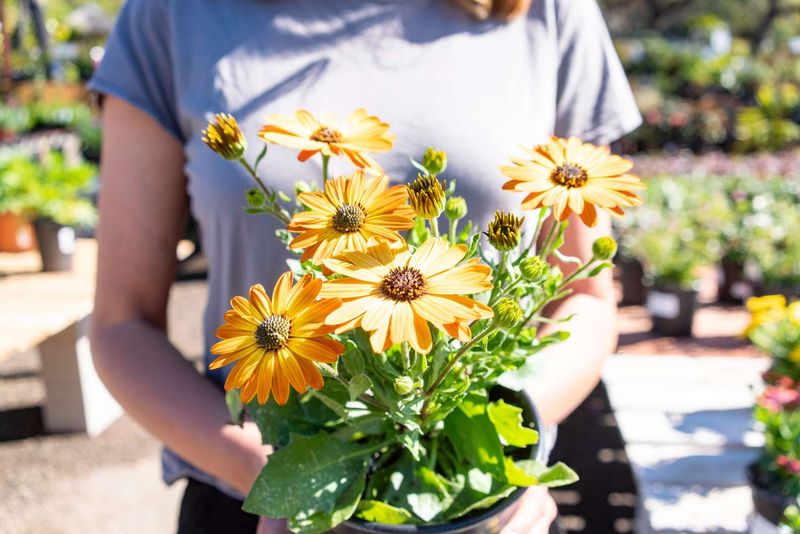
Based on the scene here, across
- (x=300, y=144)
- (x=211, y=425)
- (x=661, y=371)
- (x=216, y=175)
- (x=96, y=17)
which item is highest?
(x=300, y=144)

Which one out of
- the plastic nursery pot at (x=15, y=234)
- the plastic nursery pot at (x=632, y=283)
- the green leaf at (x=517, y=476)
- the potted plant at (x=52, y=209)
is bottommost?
the plastic nursery pot at (x=632, y=283)

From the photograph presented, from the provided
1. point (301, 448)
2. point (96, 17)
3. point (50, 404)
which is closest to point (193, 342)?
point (50, 404)

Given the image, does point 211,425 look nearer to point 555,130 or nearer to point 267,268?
point 267,268

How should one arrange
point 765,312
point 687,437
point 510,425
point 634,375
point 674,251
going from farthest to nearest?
1. point 674,251
2. point 634,375
3. point 765,312
4. point 687,437
5. point 510,425

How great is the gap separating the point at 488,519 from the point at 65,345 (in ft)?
11.3

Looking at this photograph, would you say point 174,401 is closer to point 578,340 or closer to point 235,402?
point 235,402

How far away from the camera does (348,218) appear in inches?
20.8

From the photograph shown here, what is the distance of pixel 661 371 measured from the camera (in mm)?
2781

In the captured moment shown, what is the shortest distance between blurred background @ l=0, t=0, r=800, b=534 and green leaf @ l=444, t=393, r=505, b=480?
1.20 m

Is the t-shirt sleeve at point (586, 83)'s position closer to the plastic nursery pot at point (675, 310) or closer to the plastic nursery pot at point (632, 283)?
the plastic nursery pot at point (675, 310)

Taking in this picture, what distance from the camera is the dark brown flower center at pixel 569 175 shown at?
58 centimetres

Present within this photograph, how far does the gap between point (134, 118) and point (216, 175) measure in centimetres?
18

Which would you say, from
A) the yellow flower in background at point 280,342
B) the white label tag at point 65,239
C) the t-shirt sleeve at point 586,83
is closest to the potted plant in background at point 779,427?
the t-shirt sleeve at point 586,83

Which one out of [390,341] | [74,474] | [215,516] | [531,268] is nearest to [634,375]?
[215,516]
